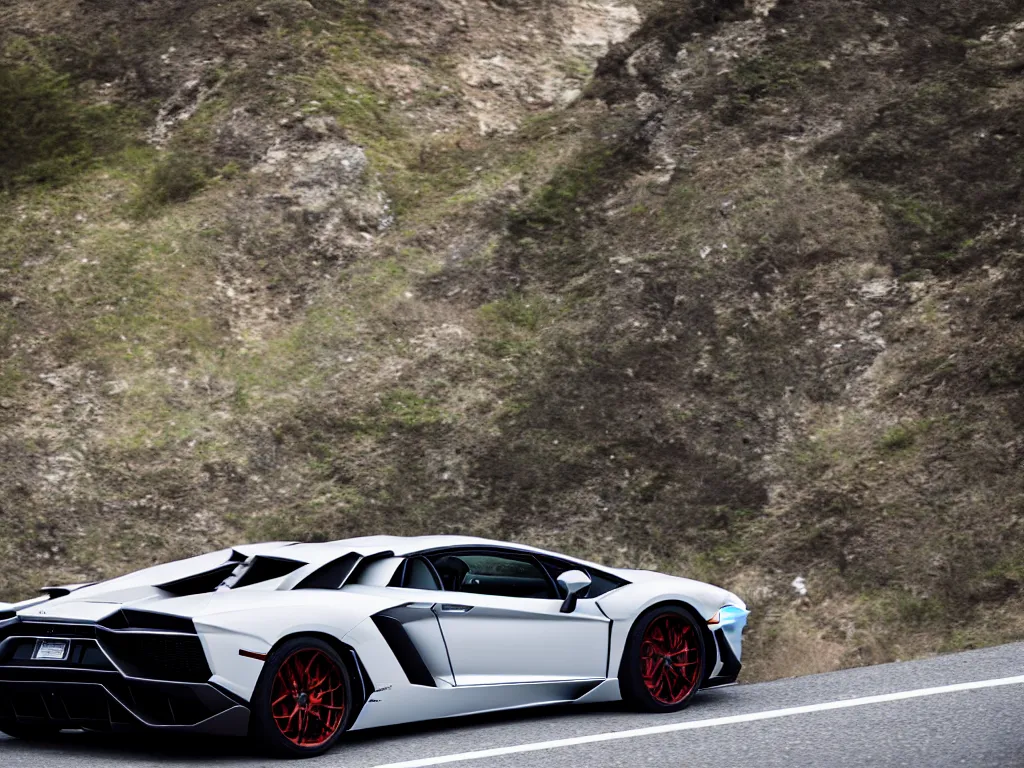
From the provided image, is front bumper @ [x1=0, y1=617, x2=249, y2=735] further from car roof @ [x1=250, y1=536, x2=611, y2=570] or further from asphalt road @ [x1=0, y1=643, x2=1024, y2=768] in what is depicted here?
car roof @ [x1=250, y1=536, x2=611, y2=570]

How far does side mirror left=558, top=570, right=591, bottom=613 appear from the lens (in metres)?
7.29

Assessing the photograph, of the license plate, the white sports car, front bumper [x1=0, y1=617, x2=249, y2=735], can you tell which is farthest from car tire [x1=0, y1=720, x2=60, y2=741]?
the license plate

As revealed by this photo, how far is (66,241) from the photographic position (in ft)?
56.5

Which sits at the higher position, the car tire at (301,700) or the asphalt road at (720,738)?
the car tire at (301,700)

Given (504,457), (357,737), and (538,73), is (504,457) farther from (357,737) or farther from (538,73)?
(538,73)

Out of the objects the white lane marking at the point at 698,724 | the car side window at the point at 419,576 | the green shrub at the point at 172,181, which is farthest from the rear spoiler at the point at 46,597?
the green shrub at the point at 172,181

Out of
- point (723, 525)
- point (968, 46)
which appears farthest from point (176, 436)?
point (968, 46)

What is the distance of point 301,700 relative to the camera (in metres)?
6.38

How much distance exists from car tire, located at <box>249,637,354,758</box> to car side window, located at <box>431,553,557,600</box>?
1.00 meters

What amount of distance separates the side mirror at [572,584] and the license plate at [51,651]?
9.33ft

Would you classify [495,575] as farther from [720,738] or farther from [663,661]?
[720,738]

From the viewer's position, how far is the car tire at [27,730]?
649 centimetres

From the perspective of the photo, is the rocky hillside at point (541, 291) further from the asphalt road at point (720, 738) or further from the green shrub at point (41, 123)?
the asphalt road at point (720, 738)

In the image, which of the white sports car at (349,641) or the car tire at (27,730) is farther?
the car tire at (27,730)
